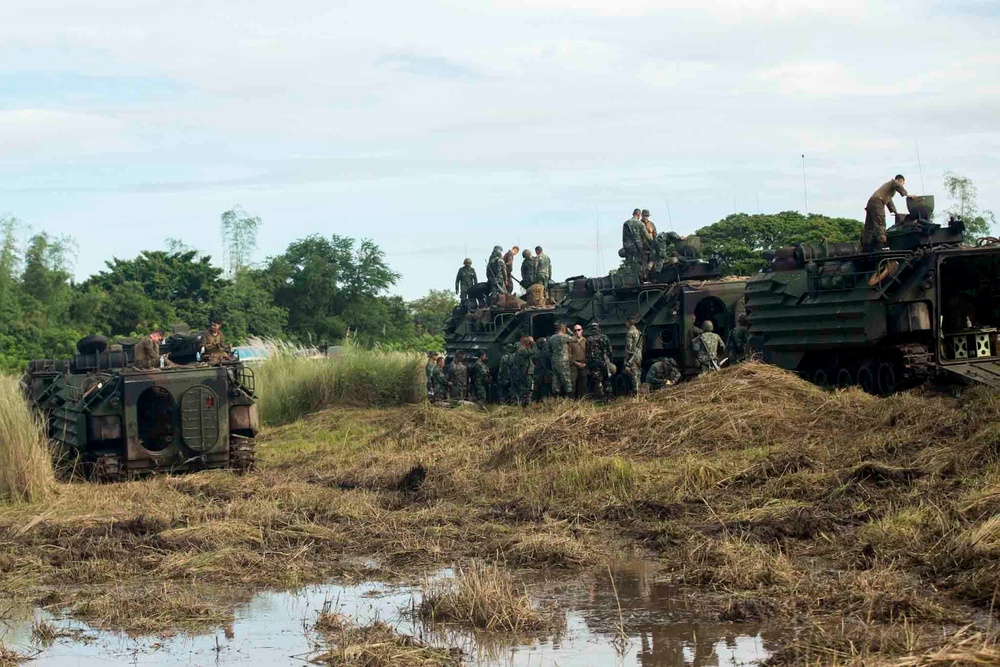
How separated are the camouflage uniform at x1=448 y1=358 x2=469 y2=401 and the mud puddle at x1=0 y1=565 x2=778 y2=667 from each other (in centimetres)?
1574

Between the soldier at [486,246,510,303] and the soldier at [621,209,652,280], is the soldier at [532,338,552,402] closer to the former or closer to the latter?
the soldier at [621,209,652,280]

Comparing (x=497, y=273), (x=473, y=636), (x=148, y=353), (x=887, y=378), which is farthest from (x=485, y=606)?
(x=497, y=273)

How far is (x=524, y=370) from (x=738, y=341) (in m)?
3.85

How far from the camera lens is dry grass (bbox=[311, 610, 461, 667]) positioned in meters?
7.63

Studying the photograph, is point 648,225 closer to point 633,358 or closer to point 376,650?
point 633,358

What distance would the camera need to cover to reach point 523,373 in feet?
78.2

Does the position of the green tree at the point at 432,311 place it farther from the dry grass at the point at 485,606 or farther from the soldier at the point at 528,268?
the dry grass at the point at 485,606

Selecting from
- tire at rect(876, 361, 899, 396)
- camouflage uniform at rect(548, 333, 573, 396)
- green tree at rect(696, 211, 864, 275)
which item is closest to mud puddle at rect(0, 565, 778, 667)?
tire at rect(876, 361, 899, 396)

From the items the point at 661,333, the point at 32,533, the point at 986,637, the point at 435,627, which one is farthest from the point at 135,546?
the point at 661,333

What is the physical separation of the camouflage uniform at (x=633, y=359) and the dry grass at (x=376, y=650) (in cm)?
1429

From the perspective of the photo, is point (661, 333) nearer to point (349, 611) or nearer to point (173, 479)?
point (173, 479)

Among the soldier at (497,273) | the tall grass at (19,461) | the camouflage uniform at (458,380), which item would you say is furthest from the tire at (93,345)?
the soldier at (497,273)

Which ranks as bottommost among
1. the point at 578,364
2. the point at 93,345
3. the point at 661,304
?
the point at 578,364

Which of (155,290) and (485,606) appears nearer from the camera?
(485,606)
